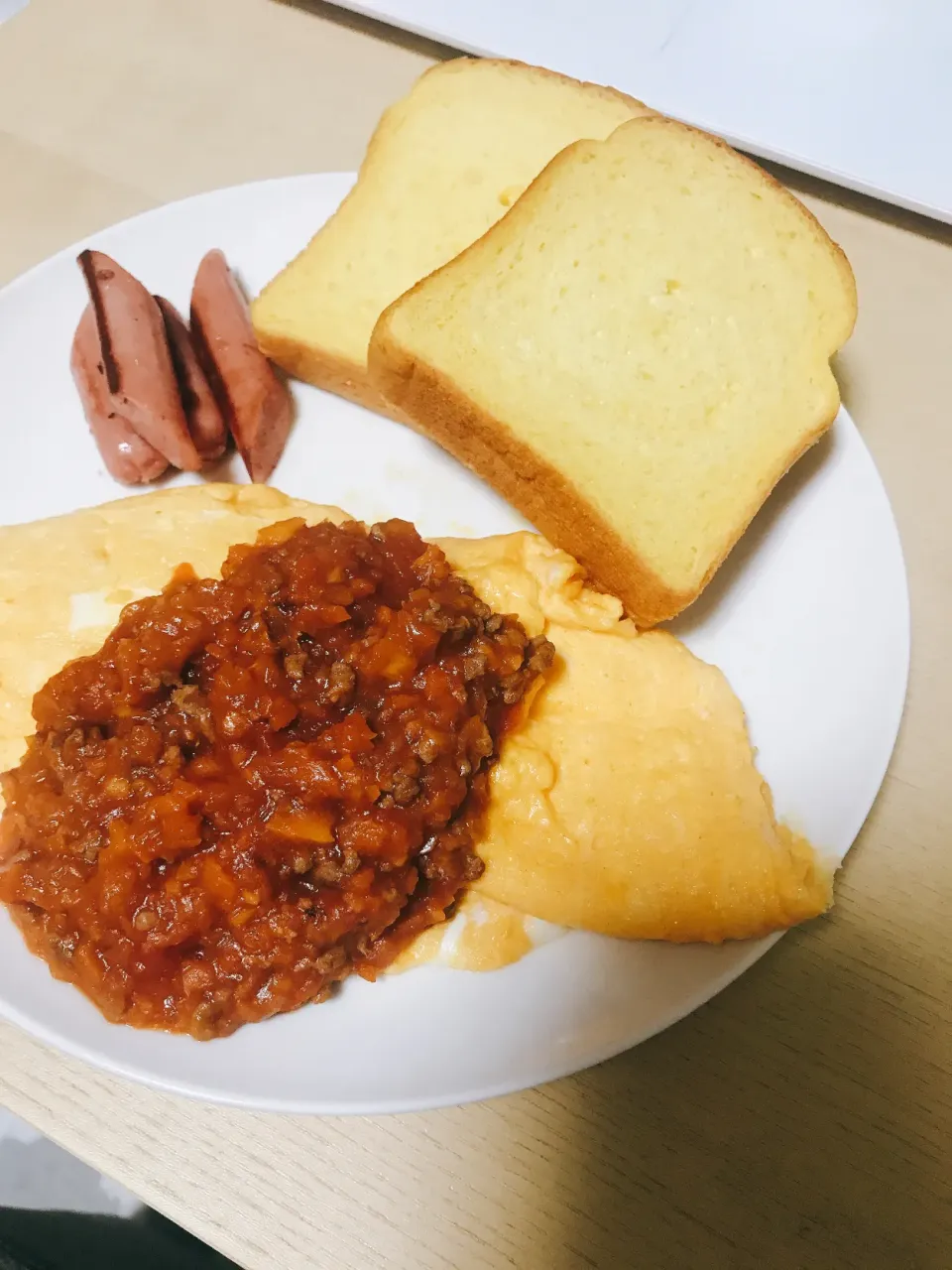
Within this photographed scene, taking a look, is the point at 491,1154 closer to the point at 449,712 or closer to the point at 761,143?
the point at 449,712

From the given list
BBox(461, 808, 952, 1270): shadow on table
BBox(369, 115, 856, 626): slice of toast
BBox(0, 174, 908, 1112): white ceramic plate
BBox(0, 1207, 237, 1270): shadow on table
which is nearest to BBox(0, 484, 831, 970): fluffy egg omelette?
BBox(0, 174, 908, 1112): white ceramic plate

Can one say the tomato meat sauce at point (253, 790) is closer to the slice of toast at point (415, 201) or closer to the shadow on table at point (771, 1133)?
the shadow on table at point (771, 1133)

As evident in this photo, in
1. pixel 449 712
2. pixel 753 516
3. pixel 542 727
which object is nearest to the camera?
pixel 449 712

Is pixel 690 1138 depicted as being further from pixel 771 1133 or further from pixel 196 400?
pixel 196 400

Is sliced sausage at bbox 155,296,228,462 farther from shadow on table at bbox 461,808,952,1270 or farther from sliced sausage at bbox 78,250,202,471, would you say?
shadow on table at bbox 461,808,952,1270

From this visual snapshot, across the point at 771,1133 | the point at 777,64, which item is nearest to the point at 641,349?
the point at 777,64

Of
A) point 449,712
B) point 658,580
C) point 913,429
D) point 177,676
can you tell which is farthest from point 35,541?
point 913,429

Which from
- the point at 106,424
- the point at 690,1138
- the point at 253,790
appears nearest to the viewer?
the point at 253,790
